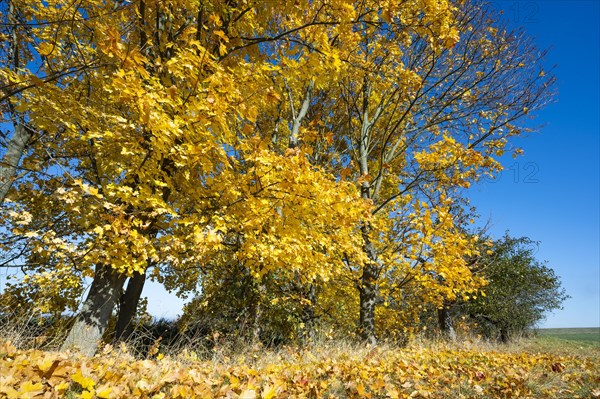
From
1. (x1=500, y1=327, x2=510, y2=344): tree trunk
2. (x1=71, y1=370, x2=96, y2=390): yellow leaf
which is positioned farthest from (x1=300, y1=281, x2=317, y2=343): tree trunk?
(x1=500, y1=327, x2=510, y2=344): tree trunk

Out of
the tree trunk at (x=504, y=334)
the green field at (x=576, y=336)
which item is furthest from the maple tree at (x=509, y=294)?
the green field at (x=576, y=336)

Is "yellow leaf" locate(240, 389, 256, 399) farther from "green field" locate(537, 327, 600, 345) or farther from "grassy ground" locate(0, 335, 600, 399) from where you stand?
"green field" locate(537, 327, 600, 345)

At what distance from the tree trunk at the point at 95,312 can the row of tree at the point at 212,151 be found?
0.02 meters

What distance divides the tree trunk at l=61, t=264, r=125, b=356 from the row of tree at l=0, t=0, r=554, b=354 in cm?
2

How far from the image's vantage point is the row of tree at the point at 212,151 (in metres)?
4.14

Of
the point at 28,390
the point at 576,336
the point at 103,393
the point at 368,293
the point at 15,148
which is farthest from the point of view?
the point at 576,336

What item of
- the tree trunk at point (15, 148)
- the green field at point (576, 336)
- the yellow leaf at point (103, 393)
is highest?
the tree trunk at point (15, 148)

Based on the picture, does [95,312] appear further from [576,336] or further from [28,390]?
[576,336]

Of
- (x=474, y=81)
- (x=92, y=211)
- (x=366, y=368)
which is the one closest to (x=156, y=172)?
(x=92, y=211)

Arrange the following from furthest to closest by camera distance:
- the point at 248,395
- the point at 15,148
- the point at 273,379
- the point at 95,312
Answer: the point at 15,148
the point at 95,312
the point at 273,379
the point at 248,395

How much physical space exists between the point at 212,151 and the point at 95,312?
323 centimetres

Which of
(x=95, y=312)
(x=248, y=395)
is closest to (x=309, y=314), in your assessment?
(x=95, y=312)

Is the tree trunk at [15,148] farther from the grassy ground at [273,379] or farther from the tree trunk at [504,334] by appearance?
the tree trunk at [504,334]

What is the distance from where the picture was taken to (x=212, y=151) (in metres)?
4.47
